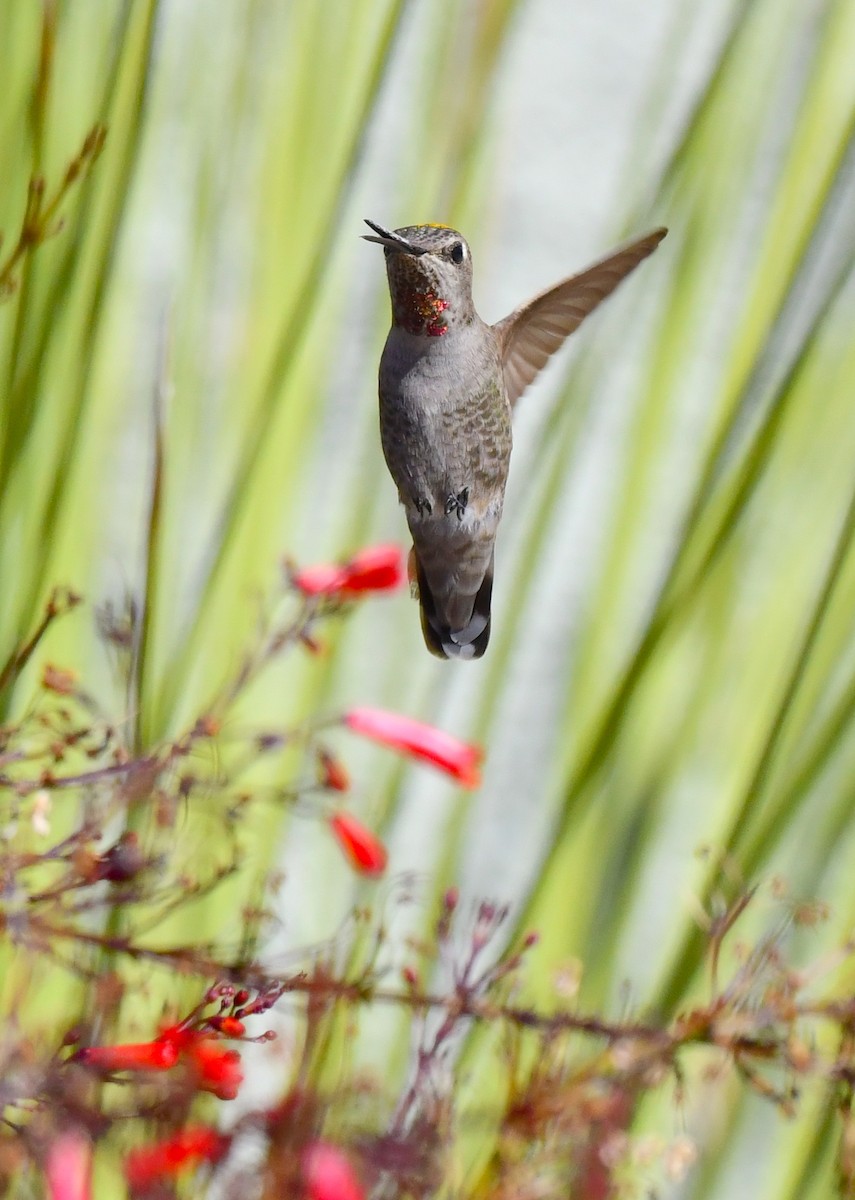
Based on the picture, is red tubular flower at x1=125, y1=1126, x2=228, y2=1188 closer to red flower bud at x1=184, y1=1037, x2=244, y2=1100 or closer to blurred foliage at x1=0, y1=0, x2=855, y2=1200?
red flower bud at x1=184, y1=1037, x2=244, y2=1100

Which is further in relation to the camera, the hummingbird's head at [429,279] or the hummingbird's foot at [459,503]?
the hummingbird's foot at [459,503]

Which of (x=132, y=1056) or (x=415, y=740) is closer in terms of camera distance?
(x=132, y=1056)

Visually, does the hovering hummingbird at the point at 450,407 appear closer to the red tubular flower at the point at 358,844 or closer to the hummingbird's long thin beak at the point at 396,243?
the hummingbird's long thin beak at the point at 396,243

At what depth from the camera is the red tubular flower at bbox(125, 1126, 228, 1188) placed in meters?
0.62

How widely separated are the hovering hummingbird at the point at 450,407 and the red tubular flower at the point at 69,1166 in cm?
54

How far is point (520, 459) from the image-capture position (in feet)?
6.37

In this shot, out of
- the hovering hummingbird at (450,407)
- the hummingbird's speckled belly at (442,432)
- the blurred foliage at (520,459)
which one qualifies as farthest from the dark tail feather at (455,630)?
the blurred foliage at (520,459)

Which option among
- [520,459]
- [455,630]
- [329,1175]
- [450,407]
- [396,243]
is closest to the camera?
[329,1175]

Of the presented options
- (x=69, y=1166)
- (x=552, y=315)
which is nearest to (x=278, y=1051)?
(x=69, y=1166)

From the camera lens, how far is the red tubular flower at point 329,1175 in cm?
62

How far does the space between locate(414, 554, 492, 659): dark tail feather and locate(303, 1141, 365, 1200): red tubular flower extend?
0.50 meters

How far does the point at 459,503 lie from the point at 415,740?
0.66ft

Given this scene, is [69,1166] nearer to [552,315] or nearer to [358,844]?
[358,844]

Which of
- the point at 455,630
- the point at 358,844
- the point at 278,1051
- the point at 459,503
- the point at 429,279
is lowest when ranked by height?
the point at 278,1051
